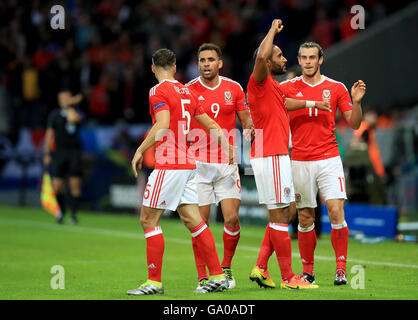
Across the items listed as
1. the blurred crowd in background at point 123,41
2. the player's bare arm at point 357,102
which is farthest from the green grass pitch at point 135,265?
the blurred crowd in background at point 123,41

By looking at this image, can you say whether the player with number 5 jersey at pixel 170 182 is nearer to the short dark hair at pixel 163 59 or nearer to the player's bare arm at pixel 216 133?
the short dark hair at pixel 163 59

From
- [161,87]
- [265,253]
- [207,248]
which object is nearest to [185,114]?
[161,87]

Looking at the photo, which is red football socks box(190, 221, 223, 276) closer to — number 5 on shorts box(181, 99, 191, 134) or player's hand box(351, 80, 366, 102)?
number 5 on shorts box(181, 99, 191, 134)

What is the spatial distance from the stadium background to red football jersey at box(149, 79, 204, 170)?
768 centimetres

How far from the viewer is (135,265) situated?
33.8ft

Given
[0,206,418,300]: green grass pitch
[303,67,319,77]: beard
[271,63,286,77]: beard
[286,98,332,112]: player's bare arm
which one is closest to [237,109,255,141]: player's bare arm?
[286,98,332,112]: player's bare arm

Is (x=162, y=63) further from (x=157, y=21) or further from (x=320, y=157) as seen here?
(x=157, y=21)

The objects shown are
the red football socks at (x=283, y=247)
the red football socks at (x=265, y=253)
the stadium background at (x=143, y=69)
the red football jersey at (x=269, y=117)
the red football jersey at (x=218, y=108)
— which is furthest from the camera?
the stadium background at (x=143, y=69)

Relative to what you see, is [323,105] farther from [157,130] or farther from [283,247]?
[157,130]

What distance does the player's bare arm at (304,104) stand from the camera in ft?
26.5

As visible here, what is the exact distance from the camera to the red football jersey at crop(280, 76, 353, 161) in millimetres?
8469

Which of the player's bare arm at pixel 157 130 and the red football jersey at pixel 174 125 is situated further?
the red football jersey at pixel 174 125

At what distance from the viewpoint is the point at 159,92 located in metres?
7.47

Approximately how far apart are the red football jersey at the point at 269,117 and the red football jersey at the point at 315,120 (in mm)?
502
